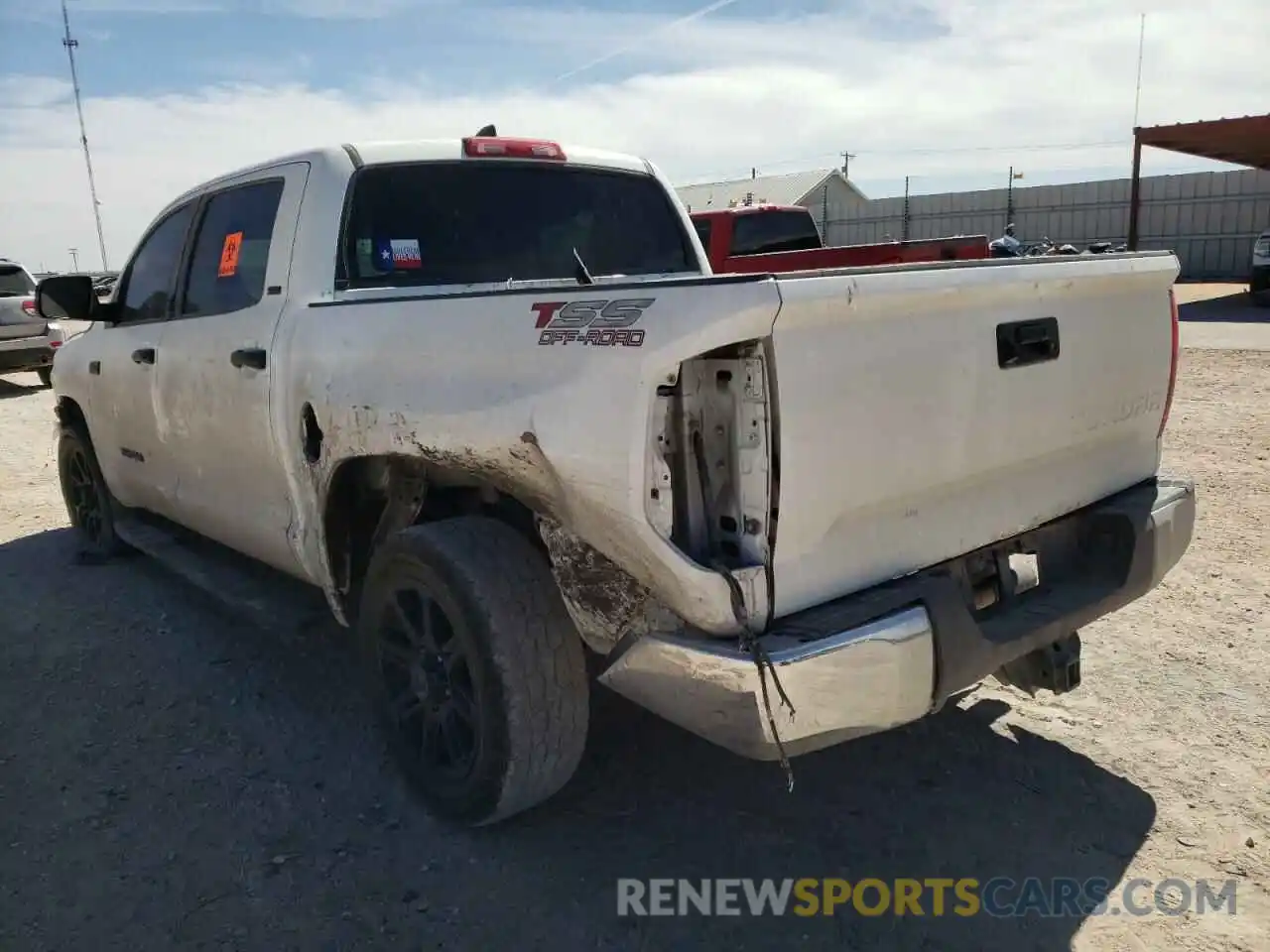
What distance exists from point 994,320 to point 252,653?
127 inches

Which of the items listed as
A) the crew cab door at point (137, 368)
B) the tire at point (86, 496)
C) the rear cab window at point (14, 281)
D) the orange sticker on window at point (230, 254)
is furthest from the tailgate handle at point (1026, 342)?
the rear cab window at point (14, 281)

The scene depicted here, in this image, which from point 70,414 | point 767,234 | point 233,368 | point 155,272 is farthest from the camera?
point 767,234

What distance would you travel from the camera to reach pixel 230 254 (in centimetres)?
386

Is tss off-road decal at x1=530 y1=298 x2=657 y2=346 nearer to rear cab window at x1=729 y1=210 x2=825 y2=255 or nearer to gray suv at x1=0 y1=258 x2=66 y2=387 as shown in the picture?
rear cab window at x1=729 y1=210 x2=825 y2=255

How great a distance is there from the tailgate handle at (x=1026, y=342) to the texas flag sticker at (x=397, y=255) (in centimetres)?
197

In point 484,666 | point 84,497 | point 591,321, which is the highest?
point 591,321

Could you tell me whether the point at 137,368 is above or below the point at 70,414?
above

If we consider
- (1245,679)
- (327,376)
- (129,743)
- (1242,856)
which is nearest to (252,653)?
(129,743)

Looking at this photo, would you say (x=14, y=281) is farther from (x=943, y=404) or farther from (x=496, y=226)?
(x=943, y=404)

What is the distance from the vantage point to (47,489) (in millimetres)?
7531

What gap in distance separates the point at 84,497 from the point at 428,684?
3.81 meters

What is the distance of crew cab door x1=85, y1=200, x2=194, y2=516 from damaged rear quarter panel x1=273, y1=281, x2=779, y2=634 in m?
1.45

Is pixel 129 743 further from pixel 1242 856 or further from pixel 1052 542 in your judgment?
pixel 1242 856

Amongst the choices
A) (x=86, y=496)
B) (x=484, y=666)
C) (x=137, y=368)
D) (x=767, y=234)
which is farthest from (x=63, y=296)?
(x=767, y=234)
